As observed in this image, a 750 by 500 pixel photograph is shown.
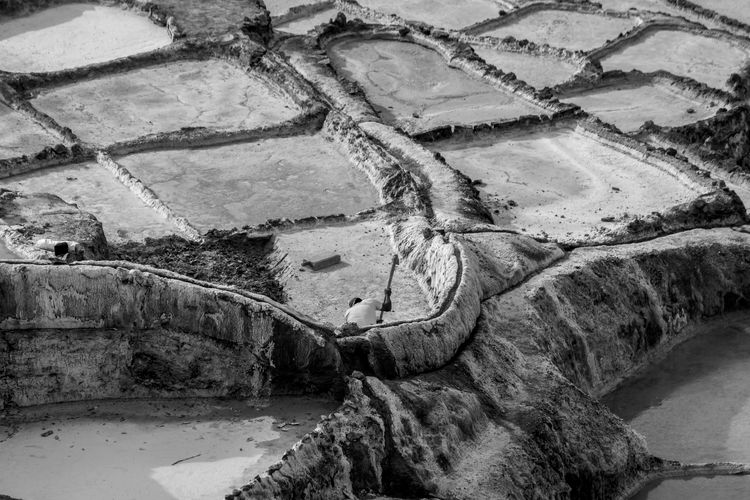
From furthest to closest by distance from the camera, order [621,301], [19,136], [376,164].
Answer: [19,136] → [376,164] → [621,301]

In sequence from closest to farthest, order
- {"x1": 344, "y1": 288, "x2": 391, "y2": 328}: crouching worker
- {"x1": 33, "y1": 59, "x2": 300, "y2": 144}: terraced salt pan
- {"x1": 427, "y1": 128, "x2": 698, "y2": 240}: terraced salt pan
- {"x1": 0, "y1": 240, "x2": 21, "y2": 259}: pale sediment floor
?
{"x1": 344, "y1": 288, "x2": 391, "y2": 328}: crouching worker < {"x1": 0, "y1": 240, "x2": 21, "y2": 259}: pale sediment floor < {"x1": 427, "y1": 128, "x2": 698, "y2": 240}: terraced salt pan < {"x1": 33, "y1": 59, "x2": 300, "y2": 144}: terraced salt pan

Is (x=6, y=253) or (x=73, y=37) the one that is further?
(x=73, y=37)

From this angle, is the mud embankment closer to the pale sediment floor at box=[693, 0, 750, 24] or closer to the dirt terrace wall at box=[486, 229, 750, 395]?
the dirt terrace wall at box=[486, 229, 750, 395]

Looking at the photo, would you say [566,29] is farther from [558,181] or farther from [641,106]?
[558,181]

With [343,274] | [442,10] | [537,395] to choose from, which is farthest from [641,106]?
[537,395]

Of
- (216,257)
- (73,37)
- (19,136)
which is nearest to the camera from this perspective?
(216,257)

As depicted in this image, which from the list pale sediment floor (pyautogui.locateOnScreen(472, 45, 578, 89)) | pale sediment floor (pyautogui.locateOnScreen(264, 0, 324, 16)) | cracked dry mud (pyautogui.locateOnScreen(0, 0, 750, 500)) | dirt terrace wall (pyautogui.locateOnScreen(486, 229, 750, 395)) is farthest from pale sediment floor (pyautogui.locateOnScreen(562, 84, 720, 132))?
Answer: pale sediment floor (pyautogui.locateOnScreen(264, 0, 324, 16))
